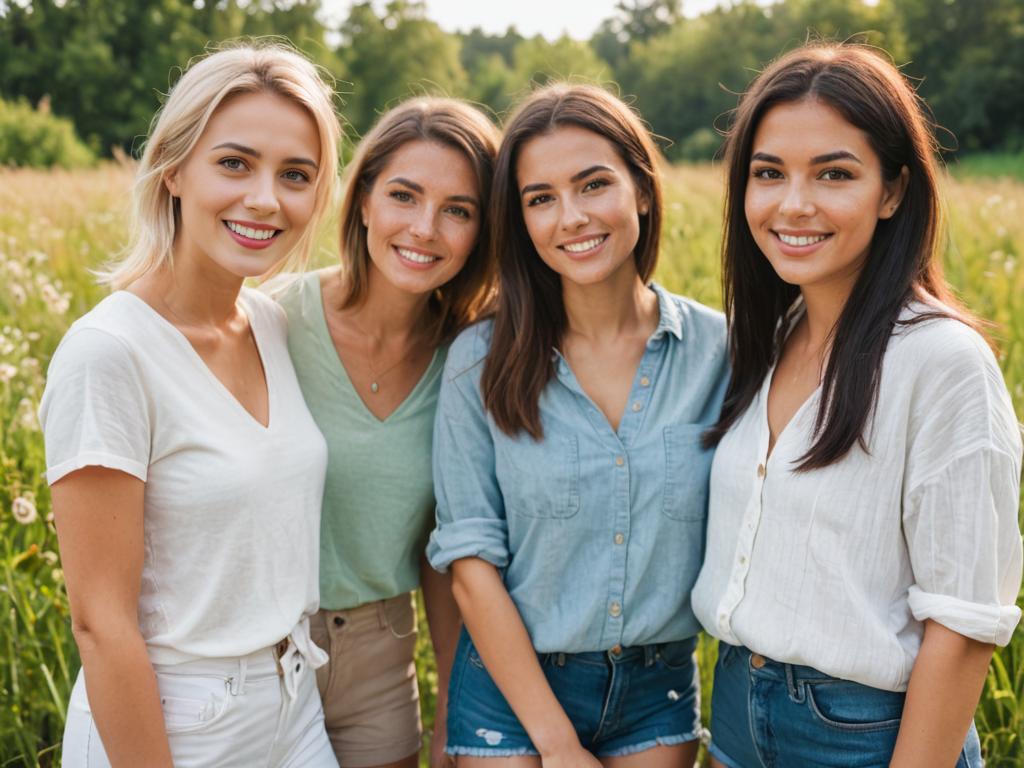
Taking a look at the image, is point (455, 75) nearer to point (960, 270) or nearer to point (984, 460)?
point (960, 270)

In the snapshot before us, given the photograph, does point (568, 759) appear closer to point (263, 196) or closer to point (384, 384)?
point (384, 384)

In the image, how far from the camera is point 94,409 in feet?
6.24

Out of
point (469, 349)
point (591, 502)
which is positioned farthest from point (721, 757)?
point (469, 349)

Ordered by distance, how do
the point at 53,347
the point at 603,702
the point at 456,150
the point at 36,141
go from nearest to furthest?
the point at 603,702, the point at 456,150, the point at 53,347, the point at 36,141

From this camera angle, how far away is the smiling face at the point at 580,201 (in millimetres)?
2486

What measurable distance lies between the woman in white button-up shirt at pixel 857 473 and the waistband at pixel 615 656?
201mm

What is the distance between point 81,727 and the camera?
82.0 inches

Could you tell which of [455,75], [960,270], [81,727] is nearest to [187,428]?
[81,727]

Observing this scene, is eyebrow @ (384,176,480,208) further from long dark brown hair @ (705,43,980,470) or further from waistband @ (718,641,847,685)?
waistband @ (718,641,847,685)

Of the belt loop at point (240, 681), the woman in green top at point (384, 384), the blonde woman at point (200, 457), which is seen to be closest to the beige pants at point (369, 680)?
the woman in green top at point (384, 384)

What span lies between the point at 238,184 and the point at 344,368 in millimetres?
601

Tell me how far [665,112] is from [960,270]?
43711mm

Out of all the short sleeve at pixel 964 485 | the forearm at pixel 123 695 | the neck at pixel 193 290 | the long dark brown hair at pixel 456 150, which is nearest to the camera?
the short sleeve at pixel 964 485

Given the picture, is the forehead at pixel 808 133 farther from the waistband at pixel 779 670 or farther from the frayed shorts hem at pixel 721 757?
the frayed shorts hem at pixel 721 757
